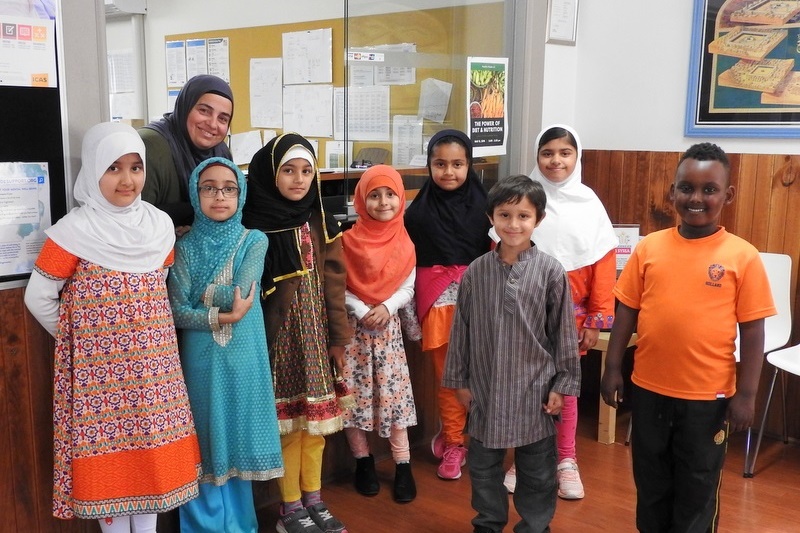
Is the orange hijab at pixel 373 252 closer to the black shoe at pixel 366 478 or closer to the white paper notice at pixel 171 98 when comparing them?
the black shoe at pixel 366 478

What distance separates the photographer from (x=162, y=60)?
539 centimetres

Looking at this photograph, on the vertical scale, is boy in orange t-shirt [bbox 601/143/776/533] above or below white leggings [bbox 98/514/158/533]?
above

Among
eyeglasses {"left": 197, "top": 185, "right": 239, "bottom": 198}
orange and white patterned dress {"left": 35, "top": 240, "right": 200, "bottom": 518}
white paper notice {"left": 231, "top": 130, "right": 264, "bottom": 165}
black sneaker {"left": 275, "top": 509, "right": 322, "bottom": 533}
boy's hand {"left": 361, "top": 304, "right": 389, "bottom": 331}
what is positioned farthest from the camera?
white paper notice {"left": 231, "top": 130, "right": 264, "bottom": 165}

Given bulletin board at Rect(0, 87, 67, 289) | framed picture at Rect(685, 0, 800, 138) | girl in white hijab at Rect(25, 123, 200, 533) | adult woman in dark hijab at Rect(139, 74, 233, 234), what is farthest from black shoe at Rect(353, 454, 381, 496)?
framed picture at Rect(685, 0, 800, 138)

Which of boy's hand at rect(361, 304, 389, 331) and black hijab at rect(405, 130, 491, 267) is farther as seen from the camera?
black hijab at rect(405, 130, 491, 267)

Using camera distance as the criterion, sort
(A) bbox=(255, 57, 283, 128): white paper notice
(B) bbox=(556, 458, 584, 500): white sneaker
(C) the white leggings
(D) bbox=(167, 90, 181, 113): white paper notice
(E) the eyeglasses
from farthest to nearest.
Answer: (D) bbox=(167, 90, 181, 113): white paper notice → (A) bbox=(255, 57, 283, 128): white paper notice → (B) bbox=(556, 458, 584, 500): white sneaker → (E) the eyeglasses → (C) the white leggings

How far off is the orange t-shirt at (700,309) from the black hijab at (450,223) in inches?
35.2

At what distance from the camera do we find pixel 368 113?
132 inches

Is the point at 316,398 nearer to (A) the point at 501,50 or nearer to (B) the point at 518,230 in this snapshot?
(B) the point at 518,230

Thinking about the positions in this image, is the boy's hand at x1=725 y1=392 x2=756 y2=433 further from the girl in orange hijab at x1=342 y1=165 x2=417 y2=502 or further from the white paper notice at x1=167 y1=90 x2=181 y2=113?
the white paper notice at x1=167 y1=90 x2=181 y2=113

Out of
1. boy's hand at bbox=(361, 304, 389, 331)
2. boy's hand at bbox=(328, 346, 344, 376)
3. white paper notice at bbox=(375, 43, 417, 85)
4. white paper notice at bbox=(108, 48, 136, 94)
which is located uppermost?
Answer: white paper notice at bbox=(108, 48, 136, 94)

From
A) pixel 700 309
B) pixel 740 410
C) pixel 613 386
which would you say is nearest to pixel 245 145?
pixel 613 386

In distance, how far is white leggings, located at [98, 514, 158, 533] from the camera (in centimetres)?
211

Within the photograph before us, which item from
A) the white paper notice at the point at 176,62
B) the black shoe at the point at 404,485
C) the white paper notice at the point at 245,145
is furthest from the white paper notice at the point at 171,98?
the black shoe at the point at 404,485
